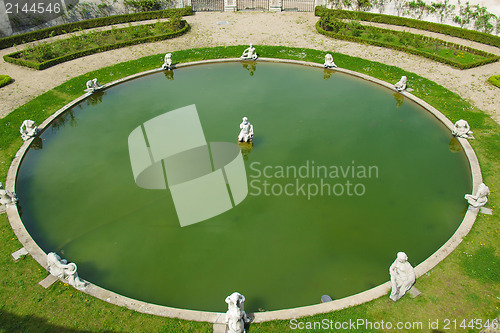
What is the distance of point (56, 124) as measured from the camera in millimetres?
25906

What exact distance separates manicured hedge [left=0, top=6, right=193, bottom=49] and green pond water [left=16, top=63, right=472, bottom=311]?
621 inches

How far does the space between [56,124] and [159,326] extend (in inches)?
733

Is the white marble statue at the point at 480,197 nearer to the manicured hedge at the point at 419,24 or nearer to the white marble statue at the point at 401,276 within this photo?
the white marble statue at the point at 401,276

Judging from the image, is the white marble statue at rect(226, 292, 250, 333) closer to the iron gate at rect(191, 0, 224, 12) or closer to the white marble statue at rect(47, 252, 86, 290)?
the white marble statue at rect(47, 252, 86, 290)

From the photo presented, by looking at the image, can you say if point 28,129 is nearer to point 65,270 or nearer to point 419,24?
point 65,270

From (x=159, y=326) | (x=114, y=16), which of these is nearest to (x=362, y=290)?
(x=159, y=326)

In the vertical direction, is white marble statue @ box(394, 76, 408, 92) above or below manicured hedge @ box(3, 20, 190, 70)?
below

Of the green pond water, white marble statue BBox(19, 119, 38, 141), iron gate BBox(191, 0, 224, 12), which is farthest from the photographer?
iron gate BBox(191, 0, 224, 12)

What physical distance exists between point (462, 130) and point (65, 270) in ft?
76.9

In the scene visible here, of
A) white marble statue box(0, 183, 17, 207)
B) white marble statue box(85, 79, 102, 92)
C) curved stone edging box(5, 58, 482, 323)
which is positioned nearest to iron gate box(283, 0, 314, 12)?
white marble statue box(85, 79, 102, 92)

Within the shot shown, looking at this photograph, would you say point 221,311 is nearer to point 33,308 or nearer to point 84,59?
point 33,308

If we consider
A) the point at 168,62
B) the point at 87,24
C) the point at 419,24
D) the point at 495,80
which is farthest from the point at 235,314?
the point at 87,24

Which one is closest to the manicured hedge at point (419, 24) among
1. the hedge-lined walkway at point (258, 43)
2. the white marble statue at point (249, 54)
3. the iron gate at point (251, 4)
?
the hedge-lined walkway at point (258, 43)

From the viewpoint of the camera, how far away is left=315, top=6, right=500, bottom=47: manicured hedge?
3501 centimetres
